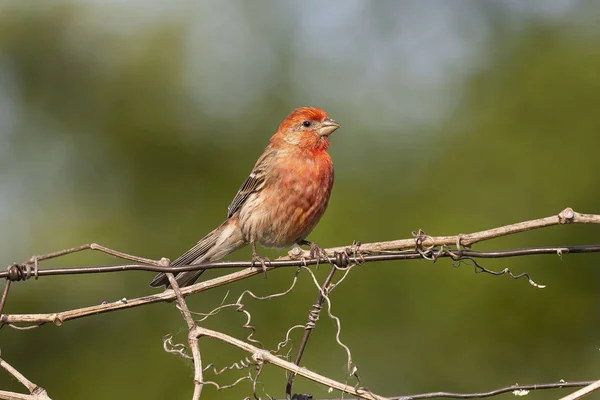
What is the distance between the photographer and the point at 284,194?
20.3 feet

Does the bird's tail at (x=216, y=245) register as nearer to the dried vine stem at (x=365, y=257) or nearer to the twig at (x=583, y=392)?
the dried vine stem at (x=365, y=257)

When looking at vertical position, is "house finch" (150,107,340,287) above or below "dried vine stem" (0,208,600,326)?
above

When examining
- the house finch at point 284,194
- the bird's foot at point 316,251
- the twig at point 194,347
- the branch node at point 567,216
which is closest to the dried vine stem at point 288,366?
the twig at point 194,347

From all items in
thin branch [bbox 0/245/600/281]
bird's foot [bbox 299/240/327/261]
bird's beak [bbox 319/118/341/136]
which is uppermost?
bird's beak [bbox 319/118/341/136]

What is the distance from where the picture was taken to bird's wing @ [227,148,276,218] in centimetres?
636

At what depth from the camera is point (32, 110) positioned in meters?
13.0

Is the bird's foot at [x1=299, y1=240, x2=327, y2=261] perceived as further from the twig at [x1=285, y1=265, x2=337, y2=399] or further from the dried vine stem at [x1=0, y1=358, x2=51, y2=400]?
the dried vine stem at [x1=0, y1=358, x2=51, y2=400]

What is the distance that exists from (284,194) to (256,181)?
0.95ft

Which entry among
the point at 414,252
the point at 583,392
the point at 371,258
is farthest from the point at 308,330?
the point at 583,392

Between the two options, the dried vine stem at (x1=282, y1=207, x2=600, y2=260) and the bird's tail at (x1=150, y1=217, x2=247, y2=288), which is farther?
the bird's tail at (x1=150, y1=217, x2=247, y2=288)

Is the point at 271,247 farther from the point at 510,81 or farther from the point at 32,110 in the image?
the point at 32,110

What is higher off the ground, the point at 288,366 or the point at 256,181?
the point at 256,181

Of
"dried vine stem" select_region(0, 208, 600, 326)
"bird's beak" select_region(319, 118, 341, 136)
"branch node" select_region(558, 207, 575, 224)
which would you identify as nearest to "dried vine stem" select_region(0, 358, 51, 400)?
"dried vine stem" select_region(0, 208, 600, 326)

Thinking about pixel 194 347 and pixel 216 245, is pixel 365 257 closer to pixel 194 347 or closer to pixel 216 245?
pixel 194 347
